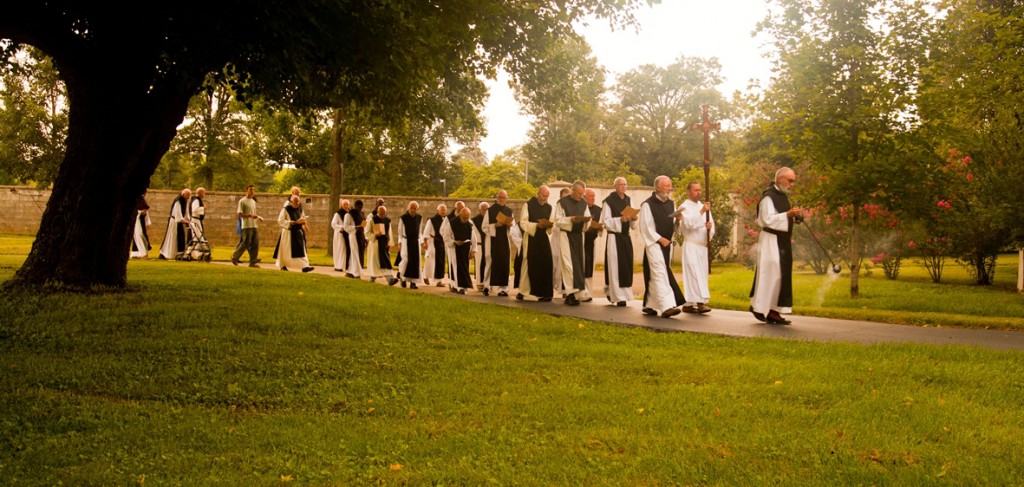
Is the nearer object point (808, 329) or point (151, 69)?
point (808, 329)

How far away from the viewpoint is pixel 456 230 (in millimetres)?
19859

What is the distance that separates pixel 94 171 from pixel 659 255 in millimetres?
8574

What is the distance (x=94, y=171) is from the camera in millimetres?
12430

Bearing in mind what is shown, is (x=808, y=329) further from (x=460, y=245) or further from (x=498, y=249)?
(x=460, y=245)

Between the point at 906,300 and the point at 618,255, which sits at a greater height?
the point at 618,255

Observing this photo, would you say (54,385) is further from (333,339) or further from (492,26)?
(492,26)

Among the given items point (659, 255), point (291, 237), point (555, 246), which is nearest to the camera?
point (659, 255)

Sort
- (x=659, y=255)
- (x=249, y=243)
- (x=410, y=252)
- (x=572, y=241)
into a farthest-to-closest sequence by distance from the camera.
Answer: (x=249, y=243) < (x=410, y=252) < (x=572, y=241) < (x=659, y=255)

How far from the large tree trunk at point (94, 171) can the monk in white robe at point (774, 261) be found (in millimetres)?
8824

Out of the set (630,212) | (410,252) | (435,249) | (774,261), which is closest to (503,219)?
(410,252)

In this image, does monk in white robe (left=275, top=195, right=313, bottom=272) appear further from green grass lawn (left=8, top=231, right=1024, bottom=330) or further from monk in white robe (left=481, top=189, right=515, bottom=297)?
green grass lawn (left=8, top=231, right=1024, bottom=330)

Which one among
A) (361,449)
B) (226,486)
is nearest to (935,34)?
(361,449)

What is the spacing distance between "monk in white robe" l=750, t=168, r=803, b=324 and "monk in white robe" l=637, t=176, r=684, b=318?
1.34 m

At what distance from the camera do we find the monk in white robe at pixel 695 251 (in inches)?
553
